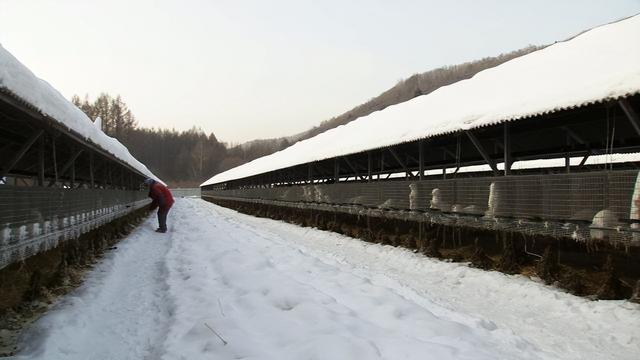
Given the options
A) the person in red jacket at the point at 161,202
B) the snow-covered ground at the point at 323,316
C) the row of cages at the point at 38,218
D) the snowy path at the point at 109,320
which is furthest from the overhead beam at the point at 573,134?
the person in red jacket at the point at 161,202

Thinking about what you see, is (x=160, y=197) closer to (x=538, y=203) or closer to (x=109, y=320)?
(x=109, y=320)

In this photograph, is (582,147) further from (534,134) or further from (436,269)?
(436,269)

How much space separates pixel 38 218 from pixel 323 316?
14.7ft

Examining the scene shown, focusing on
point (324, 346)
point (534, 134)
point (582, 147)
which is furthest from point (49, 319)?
point (582, 147)

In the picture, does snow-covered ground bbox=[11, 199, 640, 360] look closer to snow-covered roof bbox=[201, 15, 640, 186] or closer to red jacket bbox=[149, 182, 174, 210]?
snow-covered roof bbox=[201, 15, 640, 186]

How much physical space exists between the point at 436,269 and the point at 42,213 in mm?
6726

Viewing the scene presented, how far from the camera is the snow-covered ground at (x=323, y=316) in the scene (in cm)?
441

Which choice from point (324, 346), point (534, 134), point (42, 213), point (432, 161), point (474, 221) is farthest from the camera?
point (432, 161)

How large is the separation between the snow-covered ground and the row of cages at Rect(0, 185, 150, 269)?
34.4 inches

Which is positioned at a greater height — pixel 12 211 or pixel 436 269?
pixel 12 211

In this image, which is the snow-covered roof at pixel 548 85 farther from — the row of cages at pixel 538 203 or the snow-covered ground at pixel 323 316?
the snow-covered ground at pixel 323 316

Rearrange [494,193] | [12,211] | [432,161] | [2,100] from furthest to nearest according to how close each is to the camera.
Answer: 1. [432,161]
2. [494,193]
3. [12,211]
4. [2,100]

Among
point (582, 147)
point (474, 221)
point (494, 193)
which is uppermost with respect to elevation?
point (582, 147)

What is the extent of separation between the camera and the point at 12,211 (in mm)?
5738
